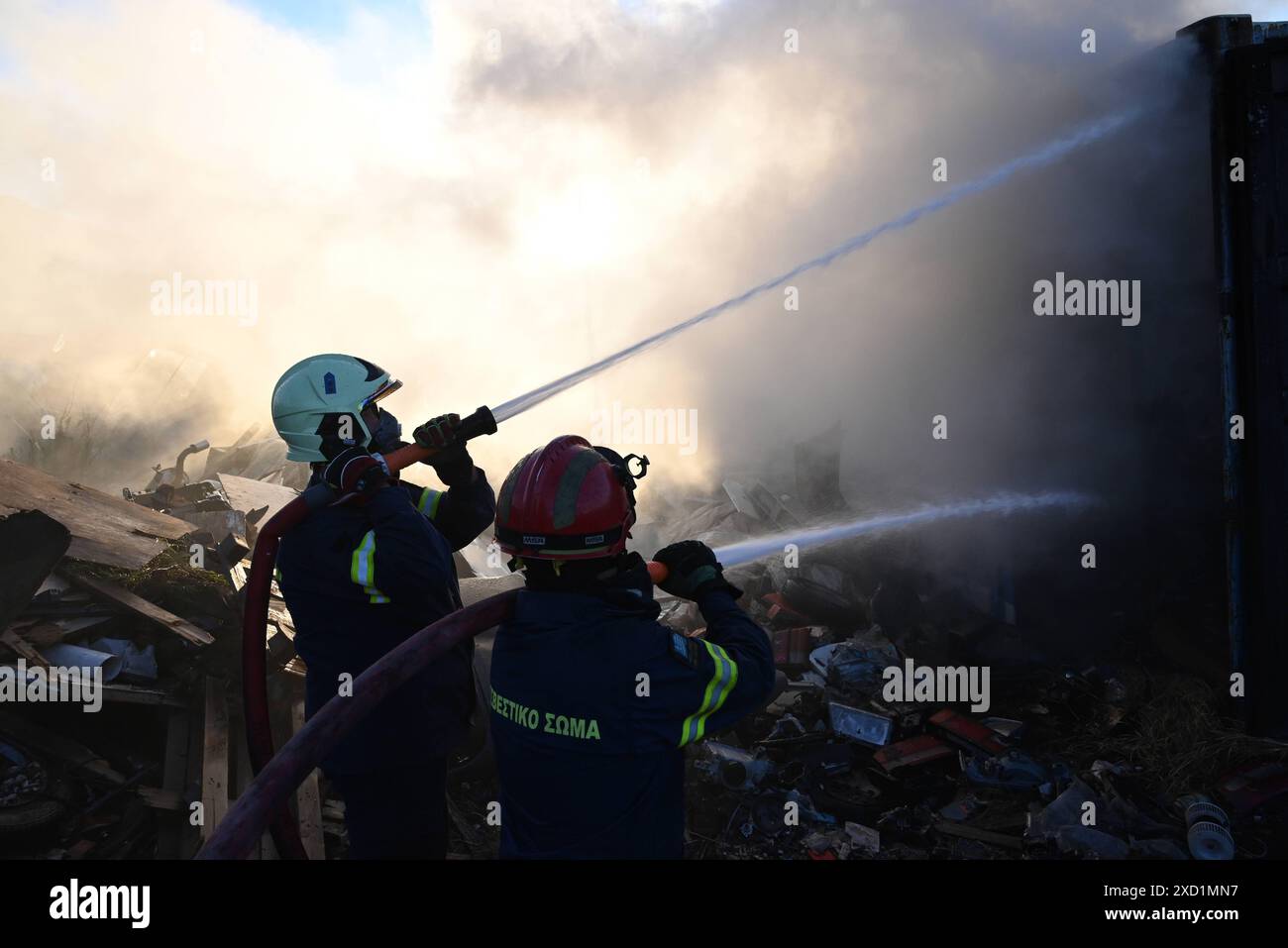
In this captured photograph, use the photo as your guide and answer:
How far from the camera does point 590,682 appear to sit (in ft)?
5.94

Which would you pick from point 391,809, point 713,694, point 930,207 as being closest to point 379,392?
point 391,809

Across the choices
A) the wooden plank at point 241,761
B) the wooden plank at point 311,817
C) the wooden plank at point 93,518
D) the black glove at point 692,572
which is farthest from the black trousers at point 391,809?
the wooden plank at point 93,518

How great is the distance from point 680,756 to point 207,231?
17563 millimetres

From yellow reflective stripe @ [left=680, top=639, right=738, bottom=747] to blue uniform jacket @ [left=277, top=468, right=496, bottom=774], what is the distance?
3.84 feet

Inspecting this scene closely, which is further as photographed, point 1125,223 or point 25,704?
point 1125,223

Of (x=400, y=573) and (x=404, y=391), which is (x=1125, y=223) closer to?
(x=400, y=573)

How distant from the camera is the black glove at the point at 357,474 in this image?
2662 mm

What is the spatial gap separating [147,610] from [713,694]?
4499 mm

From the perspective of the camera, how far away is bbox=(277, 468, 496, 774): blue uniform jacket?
8.78 ft

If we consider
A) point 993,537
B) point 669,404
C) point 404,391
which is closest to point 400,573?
point 993,537

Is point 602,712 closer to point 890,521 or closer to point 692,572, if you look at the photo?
point 692,572

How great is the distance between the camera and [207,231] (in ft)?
53.3

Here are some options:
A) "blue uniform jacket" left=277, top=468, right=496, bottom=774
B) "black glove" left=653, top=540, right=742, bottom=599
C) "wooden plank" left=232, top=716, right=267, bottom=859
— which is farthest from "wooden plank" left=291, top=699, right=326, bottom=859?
"black glove" left=653, top=540, right=742, bottom=599

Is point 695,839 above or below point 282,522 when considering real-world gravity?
below
